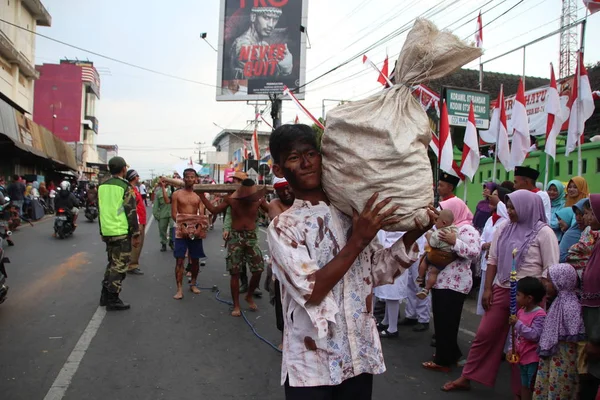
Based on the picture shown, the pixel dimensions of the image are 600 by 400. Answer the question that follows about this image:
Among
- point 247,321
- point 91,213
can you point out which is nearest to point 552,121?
point 247,321

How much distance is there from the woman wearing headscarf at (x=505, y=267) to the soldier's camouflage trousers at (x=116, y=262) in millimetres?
4476

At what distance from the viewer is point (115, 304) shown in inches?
257

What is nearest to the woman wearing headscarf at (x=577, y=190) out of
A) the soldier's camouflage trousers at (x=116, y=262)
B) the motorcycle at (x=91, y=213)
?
the soldier's camouflage trousers at (x=116, y=262)

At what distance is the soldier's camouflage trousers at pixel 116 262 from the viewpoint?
6594 millimetres

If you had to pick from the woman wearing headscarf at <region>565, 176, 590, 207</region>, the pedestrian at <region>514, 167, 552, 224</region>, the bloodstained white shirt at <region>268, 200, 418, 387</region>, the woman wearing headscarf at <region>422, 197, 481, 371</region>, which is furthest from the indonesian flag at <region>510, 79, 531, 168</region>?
the bloodstained white shirt at <region>268, 200, 418, 387</region>

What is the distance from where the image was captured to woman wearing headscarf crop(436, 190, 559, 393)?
3.84 m

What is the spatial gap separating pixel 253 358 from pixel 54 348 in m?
2.03

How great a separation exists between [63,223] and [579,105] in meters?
13.5

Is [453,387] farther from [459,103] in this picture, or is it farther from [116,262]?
[459,103]

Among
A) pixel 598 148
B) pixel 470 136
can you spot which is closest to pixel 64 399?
pixel 470 136

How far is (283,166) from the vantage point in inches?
82.4

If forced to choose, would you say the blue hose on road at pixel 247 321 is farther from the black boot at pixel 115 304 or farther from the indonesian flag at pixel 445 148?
the indonesian flag at pixel 445 148

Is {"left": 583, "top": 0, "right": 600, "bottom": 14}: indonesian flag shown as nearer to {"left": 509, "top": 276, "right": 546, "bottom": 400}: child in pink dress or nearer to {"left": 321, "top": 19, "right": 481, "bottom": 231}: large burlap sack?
{"left": 509, "top": 276, "right": 546, "bottom": 400}: child in pink dress

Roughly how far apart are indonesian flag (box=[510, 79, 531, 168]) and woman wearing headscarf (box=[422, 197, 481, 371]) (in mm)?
3499
